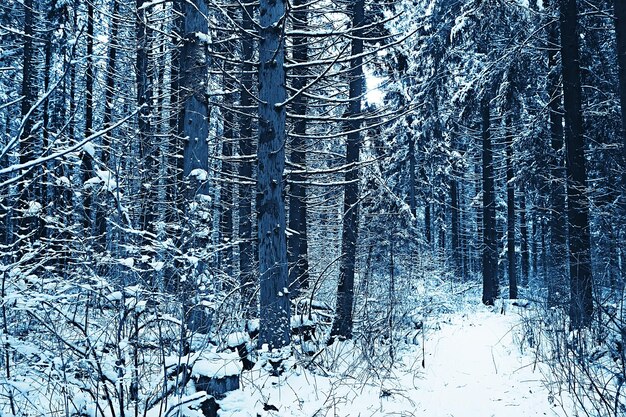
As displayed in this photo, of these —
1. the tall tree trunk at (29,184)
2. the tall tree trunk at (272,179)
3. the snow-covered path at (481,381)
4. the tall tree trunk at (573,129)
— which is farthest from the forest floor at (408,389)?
the tall tree trunk at (573,129)

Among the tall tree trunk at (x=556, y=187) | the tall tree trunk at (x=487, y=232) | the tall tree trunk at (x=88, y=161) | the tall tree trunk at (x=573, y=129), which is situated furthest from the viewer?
the tall tree trunk at (x=487, y=232)

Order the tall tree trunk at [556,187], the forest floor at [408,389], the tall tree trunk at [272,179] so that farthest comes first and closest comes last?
the tall tree trunk at [556,187], the tall tree trunk at [272,179], the forest floor at [408,389]

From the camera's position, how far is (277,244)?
6703 mm

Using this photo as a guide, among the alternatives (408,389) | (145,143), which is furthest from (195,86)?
(408,389)

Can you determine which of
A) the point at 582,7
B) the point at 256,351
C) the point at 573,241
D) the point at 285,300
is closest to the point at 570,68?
the point at 582,7

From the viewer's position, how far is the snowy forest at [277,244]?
3.82m

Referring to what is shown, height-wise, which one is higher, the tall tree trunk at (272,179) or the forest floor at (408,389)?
the tall tree trunk at (272,179)

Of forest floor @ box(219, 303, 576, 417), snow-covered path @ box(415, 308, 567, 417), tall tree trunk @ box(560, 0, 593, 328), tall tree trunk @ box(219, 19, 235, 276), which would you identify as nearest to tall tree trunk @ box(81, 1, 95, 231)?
tall tree trunk @ box(219, 19, 235, 276)

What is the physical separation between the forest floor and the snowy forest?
0.05 meters

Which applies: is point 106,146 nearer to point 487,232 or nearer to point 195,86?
point 195,86

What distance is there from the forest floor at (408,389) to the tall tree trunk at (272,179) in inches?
31.9

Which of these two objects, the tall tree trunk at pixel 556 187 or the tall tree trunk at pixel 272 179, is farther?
the tall tree trunk at pixel 556 187

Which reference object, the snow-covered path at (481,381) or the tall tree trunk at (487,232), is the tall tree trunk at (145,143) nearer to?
the snow-covered path at (481,381)

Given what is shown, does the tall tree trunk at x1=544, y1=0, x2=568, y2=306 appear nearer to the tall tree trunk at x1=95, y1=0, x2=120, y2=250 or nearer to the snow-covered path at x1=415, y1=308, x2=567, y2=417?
the snow-covered path at x1=415, y1=308, x2=567, y2=417
